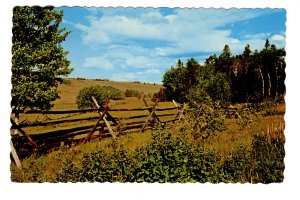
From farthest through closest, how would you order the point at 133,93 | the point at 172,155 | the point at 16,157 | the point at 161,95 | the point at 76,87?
the point at 161,95 < the point at 133,93 < the point at 76,87 < the point at 16,157 < the point at 172,155

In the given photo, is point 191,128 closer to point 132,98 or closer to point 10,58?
point 132,98

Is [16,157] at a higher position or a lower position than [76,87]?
lower

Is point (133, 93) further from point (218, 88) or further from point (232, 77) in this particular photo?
point (232, 77)

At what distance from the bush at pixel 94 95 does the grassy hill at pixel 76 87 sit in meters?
0.17

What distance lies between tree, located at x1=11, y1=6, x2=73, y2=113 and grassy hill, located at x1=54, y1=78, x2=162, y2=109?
0.20 meters

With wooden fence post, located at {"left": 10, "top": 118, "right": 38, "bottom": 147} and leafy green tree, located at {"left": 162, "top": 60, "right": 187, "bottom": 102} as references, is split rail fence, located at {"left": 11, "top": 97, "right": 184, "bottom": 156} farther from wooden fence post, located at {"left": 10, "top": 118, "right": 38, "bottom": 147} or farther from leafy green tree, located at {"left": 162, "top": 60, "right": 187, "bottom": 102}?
leafy green tree, located at {"left": 162, "top": 60, "right": 187, "bottom": 102}

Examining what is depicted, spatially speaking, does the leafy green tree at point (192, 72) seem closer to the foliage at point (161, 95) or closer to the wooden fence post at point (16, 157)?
the foliage at point (161, 95)

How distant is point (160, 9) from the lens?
27.7ft

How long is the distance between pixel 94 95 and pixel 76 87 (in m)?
0.99

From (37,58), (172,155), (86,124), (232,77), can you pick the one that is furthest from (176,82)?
(37,58)

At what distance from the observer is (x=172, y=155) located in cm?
772

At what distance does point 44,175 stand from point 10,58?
2.58 m

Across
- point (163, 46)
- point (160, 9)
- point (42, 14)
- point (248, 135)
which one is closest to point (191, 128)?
point (248, 135)

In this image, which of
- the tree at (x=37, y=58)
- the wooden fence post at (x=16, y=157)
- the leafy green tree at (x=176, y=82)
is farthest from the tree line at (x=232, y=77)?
the wooden fence post at (x=16, y=157)
